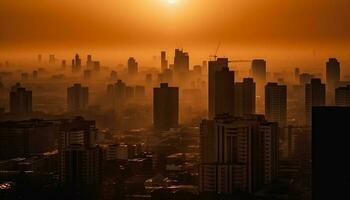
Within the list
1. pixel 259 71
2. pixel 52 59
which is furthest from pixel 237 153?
pixel 52 59

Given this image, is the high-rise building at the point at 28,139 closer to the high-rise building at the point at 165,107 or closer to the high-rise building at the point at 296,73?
the high-rise building at the point at 165,107

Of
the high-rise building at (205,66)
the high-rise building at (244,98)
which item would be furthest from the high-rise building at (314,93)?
the high-rise building at (205,66)

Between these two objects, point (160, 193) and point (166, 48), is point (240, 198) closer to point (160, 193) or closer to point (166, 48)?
point (160, 193)

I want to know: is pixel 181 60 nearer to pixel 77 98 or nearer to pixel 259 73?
pixel 259 73

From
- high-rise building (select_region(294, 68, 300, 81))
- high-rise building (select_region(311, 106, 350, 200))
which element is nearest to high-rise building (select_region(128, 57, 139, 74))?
high-rise building (select_region(294, 68, 300, 81))

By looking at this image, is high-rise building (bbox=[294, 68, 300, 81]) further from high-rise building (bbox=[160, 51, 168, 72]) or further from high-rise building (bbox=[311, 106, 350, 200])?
high-rise building (bbox=[311, 106, 350, 200])
